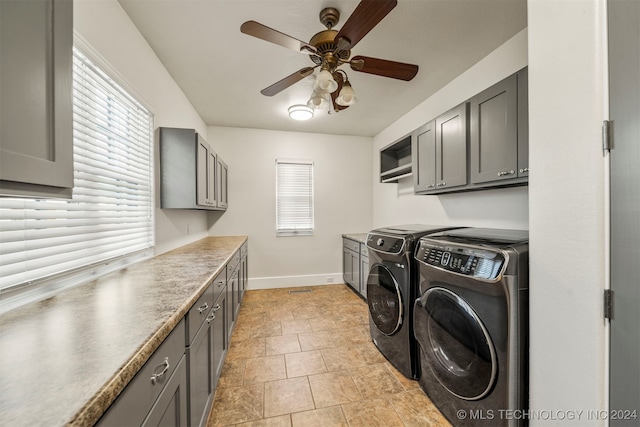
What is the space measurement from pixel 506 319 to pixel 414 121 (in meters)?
2.79

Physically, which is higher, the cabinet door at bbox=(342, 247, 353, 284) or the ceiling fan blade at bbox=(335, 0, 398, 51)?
the ceiling fan blade at bbox=(335, 0, 398, 51)

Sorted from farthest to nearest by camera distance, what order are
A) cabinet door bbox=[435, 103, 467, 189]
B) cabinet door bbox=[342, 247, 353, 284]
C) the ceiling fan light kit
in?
cabinet door bbox=[342, 247, 353, 284] < the ceiling fan light kit < cabinet door bbox=[435, 103, 467, 189]

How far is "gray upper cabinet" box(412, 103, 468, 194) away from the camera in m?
2.10

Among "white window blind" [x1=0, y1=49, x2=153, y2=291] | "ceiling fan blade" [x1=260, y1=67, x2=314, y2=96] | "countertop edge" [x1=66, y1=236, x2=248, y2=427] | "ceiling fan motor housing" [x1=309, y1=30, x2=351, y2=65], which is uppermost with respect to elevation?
"ceiling fan motor housing" [x1=309, y1=30, x2=351, y2=65]

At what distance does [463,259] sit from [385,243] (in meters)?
0.77

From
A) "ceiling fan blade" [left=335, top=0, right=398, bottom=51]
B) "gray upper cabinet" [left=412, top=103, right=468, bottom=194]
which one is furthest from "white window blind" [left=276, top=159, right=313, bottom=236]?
"ceiling fan blade" [left=335, top=0, right=398, bottom=51]

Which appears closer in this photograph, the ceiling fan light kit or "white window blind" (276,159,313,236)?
the ceiling fan light kit

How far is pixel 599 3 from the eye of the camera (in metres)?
0.95

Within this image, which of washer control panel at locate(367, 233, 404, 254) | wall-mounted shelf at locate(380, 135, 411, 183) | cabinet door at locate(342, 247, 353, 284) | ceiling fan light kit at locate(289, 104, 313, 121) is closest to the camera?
washer control panel at locate(367, 233, 404, 254)

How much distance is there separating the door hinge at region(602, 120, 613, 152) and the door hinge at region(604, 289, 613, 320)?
1.77 ft

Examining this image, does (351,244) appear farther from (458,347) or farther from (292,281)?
(458,347)

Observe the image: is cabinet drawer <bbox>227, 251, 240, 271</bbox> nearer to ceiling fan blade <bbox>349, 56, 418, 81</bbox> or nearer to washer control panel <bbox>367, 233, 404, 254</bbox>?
washer control panel <bbox>367, 233, 404, 254</bbox>

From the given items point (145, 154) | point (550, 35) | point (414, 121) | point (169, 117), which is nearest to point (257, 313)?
point (145, 154)

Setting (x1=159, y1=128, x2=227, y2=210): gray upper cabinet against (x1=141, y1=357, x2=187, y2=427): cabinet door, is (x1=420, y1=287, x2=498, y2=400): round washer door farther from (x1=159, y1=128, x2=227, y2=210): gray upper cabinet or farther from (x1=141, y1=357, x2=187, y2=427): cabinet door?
(x1=159, y1=128, x2=227, y2=210): gray upper cabinet
